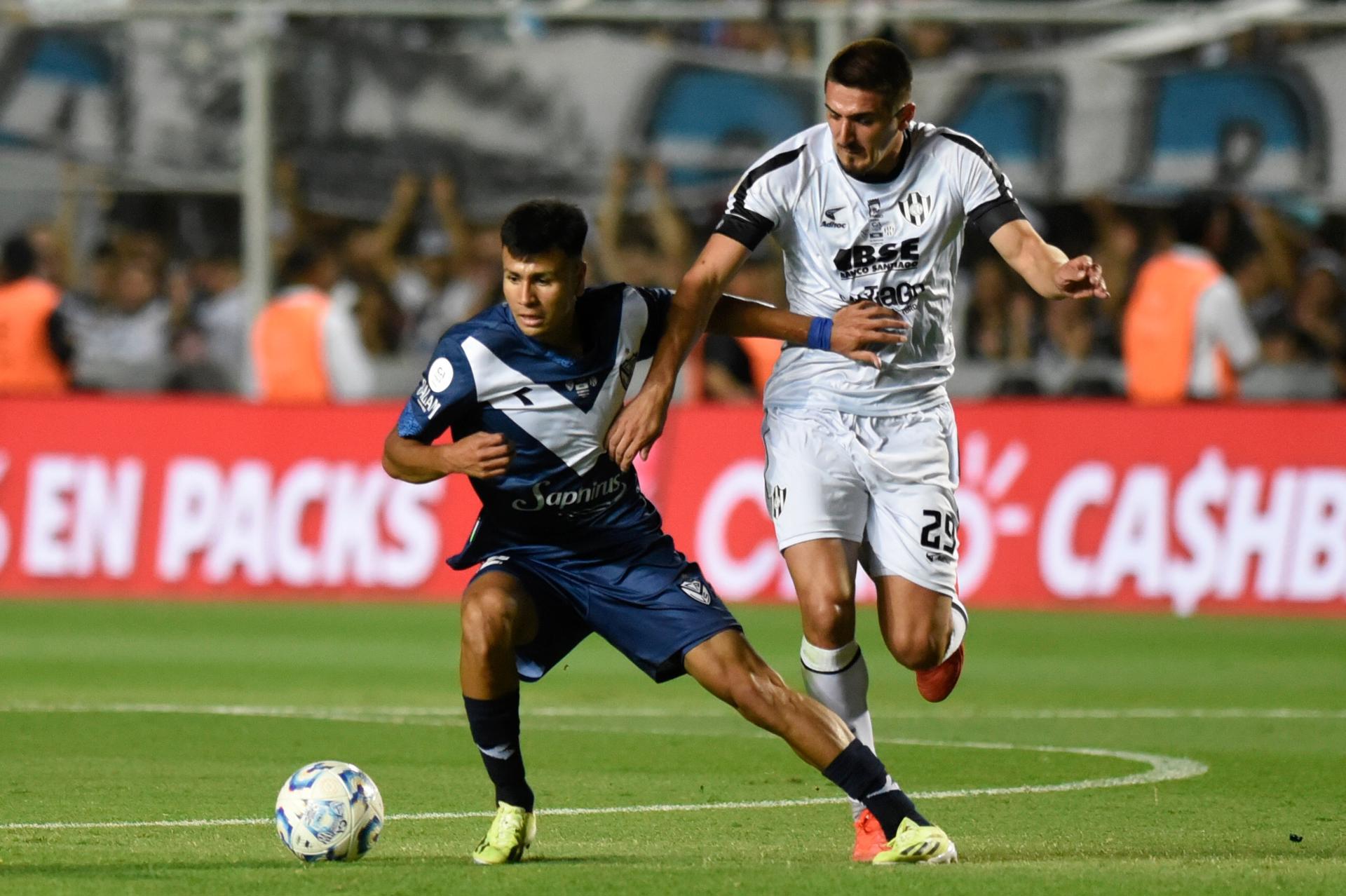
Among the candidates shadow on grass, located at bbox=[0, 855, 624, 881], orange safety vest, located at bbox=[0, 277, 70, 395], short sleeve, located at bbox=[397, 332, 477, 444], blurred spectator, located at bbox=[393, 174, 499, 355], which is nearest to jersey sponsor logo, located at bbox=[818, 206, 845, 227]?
short sleeve, located at bbox=[397, 332, 477, 444]

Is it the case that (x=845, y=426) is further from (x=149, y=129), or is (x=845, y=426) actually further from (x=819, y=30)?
(x=149, y=129)

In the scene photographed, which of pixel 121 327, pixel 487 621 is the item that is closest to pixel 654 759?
pixel 487 621

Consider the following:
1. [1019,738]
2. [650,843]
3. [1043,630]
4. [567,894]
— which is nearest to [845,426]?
[650,843]

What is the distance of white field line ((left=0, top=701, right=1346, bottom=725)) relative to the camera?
9.79 m

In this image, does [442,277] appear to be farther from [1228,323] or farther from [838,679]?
[838,679]

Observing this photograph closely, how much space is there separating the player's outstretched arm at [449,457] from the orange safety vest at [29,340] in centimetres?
1046

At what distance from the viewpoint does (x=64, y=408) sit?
14688mm

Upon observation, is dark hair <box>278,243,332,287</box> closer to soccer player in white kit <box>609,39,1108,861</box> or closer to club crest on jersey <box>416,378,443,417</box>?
soccer player in white kit <box>609,39,1108,861</box>

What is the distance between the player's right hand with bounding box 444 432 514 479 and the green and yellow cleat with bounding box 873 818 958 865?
139cm

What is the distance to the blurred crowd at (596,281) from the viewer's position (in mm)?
16766

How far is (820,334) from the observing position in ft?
22.0

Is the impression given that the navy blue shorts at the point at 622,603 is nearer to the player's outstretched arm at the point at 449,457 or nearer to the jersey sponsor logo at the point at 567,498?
the jersey sponsor logo at the point at 567,498

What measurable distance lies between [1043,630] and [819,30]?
16.7 ft

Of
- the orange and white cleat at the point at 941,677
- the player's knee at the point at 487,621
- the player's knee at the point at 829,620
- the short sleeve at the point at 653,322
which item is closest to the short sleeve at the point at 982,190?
the short sleeve at the point at 653,322
